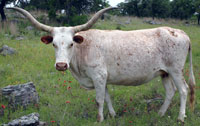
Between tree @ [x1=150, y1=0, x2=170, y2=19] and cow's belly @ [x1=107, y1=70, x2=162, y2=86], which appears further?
tree @ [x1=150, y1=0, x2=170, y2=19]

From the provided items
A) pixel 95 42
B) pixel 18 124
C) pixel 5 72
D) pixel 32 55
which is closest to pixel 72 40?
pixel 95 42

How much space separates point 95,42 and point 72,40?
603 mm

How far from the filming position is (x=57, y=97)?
19.9 feet

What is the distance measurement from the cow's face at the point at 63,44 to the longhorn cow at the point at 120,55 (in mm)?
22

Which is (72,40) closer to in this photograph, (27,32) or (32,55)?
(32,55)

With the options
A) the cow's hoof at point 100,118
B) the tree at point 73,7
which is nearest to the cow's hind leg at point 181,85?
the cow's hoof at point 100,118

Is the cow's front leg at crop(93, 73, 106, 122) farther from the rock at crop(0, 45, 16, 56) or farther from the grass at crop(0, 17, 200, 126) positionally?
the rock at crop(0, 45, 16, 56)

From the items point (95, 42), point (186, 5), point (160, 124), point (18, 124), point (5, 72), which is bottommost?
point (160, 124)

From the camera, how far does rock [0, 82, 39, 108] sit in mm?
5336

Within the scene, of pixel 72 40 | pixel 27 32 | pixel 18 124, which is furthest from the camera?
pixel 27 32

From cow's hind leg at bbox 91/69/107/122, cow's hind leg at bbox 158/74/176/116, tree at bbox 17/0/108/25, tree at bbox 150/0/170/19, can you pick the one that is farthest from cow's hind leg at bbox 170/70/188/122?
tree at bbox 150/0/170/19

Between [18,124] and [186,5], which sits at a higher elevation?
[186,5]

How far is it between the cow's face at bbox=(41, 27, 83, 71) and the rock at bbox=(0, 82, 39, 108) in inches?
58.7

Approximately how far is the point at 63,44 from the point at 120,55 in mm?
1301
